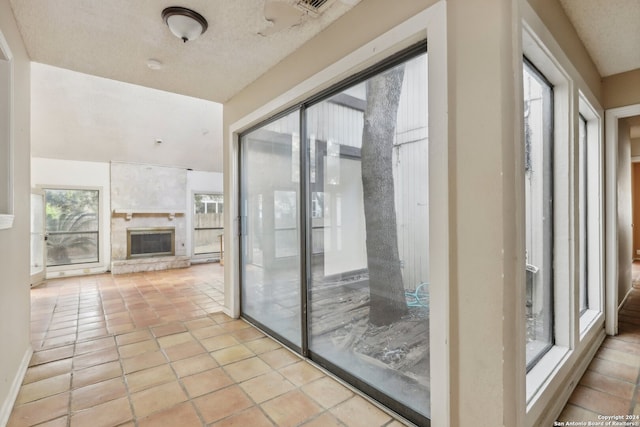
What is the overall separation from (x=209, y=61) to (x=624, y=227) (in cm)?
501

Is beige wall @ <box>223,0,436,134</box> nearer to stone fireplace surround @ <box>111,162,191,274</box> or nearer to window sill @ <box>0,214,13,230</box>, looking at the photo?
Answer: window sill @ <box>0,214,13,230</box>

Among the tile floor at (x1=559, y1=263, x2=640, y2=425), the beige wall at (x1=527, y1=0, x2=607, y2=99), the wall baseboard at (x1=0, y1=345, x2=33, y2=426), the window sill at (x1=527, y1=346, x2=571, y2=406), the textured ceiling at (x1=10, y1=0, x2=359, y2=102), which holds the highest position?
the textured ceiling at (x1=10, y1=0, x2=359, y2=102)

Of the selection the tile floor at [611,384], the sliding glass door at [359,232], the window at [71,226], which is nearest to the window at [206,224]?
the window at [71,226]

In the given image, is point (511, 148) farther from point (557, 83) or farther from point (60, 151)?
point (60, 151)

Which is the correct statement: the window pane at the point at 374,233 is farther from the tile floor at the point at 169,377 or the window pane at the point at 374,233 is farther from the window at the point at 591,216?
the window at the point at 591,216

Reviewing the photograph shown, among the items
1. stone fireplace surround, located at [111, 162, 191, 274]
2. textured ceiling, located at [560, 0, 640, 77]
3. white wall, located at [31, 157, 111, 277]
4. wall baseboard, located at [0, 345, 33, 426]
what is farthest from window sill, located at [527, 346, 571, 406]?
white wall, located at [31, 157, 111, 277]

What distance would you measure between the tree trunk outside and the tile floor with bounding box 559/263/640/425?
114 cm

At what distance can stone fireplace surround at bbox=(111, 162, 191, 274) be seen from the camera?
20.1 feet

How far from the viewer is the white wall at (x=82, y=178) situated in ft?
18.1

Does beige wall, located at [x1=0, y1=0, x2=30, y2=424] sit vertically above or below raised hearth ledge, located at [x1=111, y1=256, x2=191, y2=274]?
above

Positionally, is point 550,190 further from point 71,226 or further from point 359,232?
point 71,226

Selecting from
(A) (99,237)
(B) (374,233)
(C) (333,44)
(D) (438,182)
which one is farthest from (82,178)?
(D) (438,182)

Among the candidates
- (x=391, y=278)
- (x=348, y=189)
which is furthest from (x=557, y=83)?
(x=391, y=278)

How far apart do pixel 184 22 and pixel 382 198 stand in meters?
1.69
